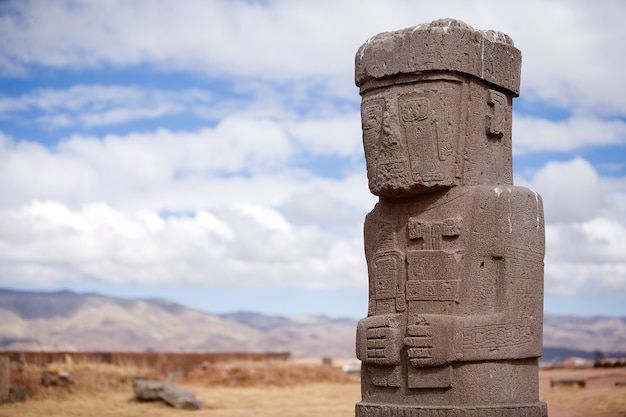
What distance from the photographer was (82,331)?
7981 centimetres

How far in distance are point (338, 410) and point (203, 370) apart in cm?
934

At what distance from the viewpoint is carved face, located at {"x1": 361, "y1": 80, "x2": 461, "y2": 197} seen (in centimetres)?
773

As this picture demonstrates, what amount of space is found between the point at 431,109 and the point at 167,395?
34.0 feet

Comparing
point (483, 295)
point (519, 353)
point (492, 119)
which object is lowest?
point (519, 353)

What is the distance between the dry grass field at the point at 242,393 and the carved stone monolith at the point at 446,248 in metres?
6.29

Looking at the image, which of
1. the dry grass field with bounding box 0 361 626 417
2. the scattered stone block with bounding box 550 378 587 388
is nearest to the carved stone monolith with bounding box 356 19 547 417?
the dry grass field with bounding box 0 361 626 417

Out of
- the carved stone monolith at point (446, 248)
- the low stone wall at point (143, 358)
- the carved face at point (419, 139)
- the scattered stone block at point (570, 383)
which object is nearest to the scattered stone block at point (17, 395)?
the low stone wall at point (143, 358)

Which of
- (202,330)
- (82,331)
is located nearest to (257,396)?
(82,331)

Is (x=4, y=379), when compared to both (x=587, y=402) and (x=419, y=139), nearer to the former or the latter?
(x=587, y=402)

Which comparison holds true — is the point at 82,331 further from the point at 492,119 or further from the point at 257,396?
the point at 492,119

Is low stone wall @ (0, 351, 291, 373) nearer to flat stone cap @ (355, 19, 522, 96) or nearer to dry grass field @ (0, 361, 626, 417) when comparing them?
dry grass field @ (0, 361, 626, 417)

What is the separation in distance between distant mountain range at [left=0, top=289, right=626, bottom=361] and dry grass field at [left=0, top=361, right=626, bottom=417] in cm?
5058

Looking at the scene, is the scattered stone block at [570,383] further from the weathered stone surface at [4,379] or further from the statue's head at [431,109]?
the weathered stone surface at [4,379]

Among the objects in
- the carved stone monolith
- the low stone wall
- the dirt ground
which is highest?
the carved stone monolith
